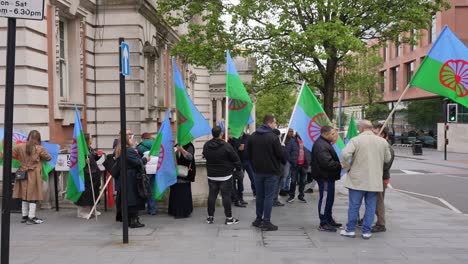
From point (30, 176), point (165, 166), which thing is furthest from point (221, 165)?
point (30, 176)

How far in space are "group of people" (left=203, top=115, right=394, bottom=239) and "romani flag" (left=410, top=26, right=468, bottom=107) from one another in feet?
3.79

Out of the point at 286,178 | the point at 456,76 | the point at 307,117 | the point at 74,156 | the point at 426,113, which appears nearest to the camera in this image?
the point at 456,76

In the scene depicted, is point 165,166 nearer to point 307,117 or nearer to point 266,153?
point 266,153

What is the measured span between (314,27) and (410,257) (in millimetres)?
7275

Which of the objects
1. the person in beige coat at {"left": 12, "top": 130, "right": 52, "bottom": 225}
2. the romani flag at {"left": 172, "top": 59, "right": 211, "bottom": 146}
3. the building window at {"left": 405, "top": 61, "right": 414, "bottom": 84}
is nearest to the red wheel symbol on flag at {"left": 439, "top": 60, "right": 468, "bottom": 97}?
the romani flag at {"left": 172, "top": 59, "right": 211, "bottom": 146}

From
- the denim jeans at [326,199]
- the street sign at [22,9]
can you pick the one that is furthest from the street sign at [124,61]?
the denim jeans at [326,199]

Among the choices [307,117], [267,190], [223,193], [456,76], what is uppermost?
[456,76]

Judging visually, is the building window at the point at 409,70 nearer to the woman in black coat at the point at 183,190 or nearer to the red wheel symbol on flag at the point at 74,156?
the woman in black coat at the point at 183,190

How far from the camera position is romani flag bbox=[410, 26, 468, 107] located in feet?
25.4

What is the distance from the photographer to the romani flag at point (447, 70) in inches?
304

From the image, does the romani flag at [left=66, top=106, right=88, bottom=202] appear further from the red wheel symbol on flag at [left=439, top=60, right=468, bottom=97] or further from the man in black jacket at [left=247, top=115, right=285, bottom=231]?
the red wheel symbol on flag at [left=439, top=60, right=468, bottom=97]

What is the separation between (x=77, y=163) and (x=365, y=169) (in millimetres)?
5129

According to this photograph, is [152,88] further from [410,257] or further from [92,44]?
[410,257]

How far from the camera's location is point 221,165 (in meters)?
8.40
